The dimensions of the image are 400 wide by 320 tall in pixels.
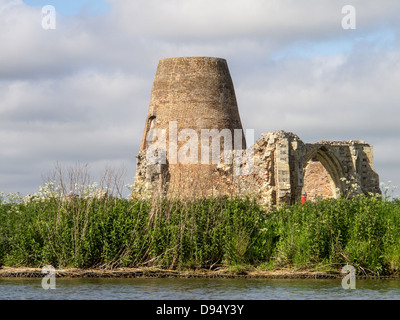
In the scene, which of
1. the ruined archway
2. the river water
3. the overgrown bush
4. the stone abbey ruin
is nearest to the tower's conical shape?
the stone abbey ruin

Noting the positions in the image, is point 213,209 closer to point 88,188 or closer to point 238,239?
point 238,239

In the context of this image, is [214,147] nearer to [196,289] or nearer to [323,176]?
[323,176]

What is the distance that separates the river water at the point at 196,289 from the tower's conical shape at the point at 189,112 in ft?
32.9

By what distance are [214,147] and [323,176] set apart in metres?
5.69

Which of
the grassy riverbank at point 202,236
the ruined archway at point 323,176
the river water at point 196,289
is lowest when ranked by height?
the river water at point 196,289

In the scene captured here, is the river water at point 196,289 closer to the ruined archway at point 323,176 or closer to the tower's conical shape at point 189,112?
the tower's conical shape at point 189,112

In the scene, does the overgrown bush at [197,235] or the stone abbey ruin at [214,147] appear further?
the stone abbey ruin at [214,147]

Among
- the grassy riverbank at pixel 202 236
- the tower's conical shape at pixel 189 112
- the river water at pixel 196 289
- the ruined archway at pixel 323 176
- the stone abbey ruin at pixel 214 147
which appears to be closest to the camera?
the river water at pixel 196 289

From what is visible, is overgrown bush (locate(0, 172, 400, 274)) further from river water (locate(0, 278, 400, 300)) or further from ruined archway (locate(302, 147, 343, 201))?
ruined archway (locate(302, 147, 343, 201))

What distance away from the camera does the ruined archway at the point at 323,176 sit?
2672 centimetres

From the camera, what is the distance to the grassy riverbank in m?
15.2

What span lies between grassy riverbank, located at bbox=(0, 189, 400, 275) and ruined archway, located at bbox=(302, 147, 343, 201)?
10361mm

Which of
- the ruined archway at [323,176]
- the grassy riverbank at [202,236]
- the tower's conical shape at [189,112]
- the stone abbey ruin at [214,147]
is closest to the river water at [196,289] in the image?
the grassy riverbank at [202,236]
